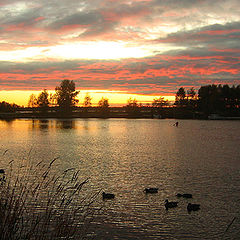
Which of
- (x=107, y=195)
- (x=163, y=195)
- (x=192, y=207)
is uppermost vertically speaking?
(x=107, y=195)

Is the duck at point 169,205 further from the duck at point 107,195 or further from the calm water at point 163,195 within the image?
the duck at point 107,195

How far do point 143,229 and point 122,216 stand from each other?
198 centimetres

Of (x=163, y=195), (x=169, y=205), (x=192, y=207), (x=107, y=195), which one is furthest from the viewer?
(x=163, y=195)

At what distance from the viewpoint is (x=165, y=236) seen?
1505 centimetres

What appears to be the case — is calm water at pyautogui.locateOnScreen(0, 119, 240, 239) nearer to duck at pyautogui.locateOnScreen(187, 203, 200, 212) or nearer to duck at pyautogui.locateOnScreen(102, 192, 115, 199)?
duck at pyautogui.locateOnScreen(187, 203, 200, 212)

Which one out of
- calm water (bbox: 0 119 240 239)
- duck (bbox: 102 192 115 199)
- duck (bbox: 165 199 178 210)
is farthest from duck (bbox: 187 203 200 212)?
duck (bbox: 102 192 115 199)

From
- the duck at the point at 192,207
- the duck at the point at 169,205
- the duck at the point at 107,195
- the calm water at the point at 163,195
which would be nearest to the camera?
the calm water at the point at 163,195

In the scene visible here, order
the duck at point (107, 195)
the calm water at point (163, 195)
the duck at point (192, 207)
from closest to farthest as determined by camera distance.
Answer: the calm water at point (163, 195)
the duck at point (192, 207)
the duck at point (107, 195)

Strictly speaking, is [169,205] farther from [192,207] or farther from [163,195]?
[163,195]

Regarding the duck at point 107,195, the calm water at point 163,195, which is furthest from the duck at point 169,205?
the duck at point 107,195

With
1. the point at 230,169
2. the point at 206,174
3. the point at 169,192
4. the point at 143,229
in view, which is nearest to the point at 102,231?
the point at 143,229

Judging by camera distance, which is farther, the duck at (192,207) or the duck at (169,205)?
the duck at (169,205)

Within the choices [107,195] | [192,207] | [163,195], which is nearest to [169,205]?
[192,207]

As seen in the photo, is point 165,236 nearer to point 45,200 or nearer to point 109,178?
point 45,200
